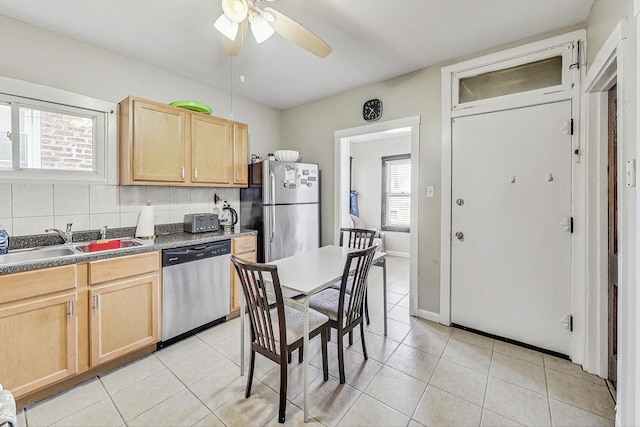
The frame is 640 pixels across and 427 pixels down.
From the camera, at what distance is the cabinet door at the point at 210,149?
9.21 feet

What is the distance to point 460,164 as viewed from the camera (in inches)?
103

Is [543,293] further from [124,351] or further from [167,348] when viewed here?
[124,351]

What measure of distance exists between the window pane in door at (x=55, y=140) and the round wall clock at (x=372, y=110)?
2.66 meters

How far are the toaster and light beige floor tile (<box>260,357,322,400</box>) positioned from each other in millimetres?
1604

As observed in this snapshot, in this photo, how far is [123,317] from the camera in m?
2.08

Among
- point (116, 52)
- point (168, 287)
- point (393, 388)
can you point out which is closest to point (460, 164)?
point (393, 388)

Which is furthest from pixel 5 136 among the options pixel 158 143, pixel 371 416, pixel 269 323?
pixel 371 416

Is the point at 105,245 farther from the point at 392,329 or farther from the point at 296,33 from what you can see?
the point at 392,329

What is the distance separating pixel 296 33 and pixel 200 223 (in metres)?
2.06

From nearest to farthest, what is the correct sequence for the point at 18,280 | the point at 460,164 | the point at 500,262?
the point at 18,280 → the point at 500,262 → the point at 460,164

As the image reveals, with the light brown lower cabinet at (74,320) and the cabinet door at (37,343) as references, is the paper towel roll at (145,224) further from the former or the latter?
the cabinet door at (37,343)

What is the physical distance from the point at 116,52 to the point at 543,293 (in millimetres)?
4277

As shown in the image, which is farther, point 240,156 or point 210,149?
point 240,156

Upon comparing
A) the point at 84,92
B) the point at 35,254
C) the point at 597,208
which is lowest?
the point at 35,254
